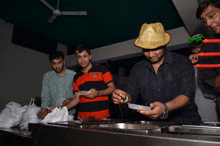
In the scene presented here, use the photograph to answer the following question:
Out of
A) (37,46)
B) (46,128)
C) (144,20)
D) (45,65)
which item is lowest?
(46,128)

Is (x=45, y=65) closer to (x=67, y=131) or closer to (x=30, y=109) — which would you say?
(x=30, y=109)

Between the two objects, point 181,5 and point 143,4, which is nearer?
point 181,5

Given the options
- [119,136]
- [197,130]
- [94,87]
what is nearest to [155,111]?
[197,130]

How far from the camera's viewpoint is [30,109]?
1.63 meters

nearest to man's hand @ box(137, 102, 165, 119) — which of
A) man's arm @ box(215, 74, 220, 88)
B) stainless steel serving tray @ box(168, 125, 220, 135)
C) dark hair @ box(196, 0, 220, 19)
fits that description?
stainless steel serving tray @ box(168, 125, 220, 135)

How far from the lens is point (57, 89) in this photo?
2023mm

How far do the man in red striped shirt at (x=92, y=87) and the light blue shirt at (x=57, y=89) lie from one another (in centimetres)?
18

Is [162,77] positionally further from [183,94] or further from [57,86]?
[57,86]

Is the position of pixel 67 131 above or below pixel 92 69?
below

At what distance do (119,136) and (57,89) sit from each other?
5.67 feet

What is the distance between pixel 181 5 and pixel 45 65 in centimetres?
507

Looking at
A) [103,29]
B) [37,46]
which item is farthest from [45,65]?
[103,29]

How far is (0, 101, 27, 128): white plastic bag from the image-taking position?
1538 mm

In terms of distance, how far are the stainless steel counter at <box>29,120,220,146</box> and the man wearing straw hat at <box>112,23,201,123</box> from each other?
440 millimetres
